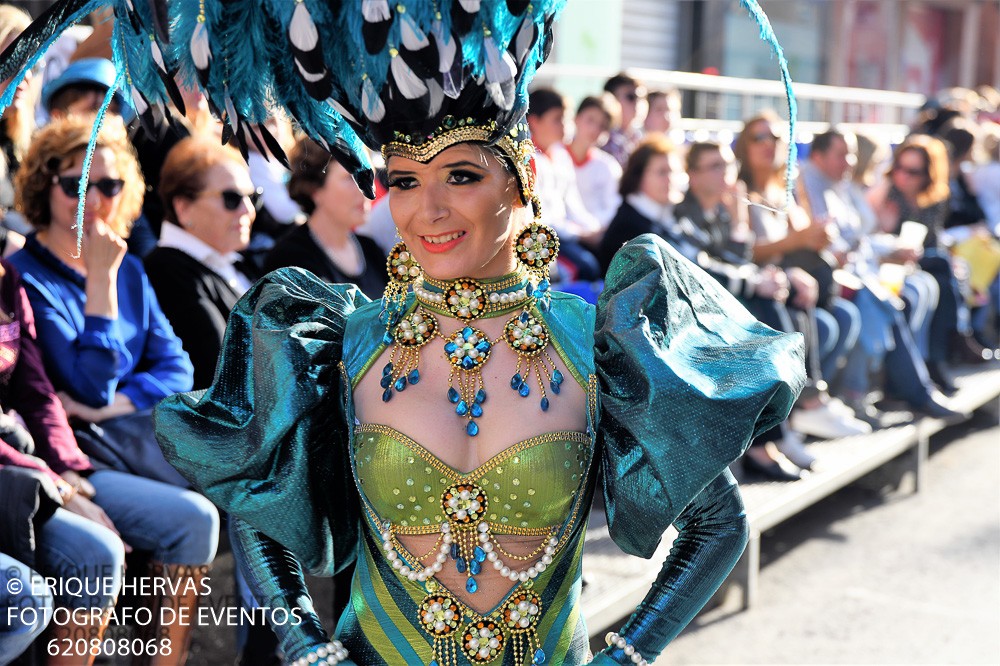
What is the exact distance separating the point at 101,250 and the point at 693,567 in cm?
242

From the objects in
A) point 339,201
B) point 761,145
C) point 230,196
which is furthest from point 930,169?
point 230,196

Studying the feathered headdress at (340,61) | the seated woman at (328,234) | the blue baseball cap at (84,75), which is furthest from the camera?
the blue baseball cap at (84,75)

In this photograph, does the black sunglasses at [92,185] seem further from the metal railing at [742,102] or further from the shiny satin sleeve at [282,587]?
the metal railing at [742,102]

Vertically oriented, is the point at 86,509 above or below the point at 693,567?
below

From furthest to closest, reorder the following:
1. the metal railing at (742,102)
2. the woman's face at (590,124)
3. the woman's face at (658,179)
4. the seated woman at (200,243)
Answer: the metal railing at (742,102) < the woman's face at (590,124) < the woman's face at (658,179) < the seated woman at (200,243)

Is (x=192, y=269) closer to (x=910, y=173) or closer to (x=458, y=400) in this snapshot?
(x=458, y=400)

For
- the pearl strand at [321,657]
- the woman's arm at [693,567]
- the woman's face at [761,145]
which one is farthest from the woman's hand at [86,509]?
the woman's face at [761,145]

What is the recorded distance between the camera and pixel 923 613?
523 cm

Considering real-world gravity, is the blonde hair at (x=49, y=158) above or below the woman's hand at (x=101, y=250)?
above

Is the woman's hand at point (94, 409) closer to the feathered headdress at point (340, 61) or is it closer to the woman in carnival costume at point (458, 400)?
the woman in carnival costume at point (458, 400)

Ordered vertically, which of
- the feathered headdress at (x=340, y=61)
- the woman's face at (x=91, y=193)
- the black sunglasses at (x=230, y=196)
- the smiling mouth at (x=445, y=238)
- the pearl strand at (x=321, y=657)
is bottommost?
the pearl strand at (x=321, y=657)

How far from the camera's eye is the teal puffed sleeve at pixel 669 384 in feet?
6.56

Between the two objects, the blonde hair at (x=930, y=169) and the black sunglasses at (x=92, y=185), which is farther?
the blonde hair at (x=930, y=169)

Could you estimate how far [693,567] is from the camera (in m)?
2.10
